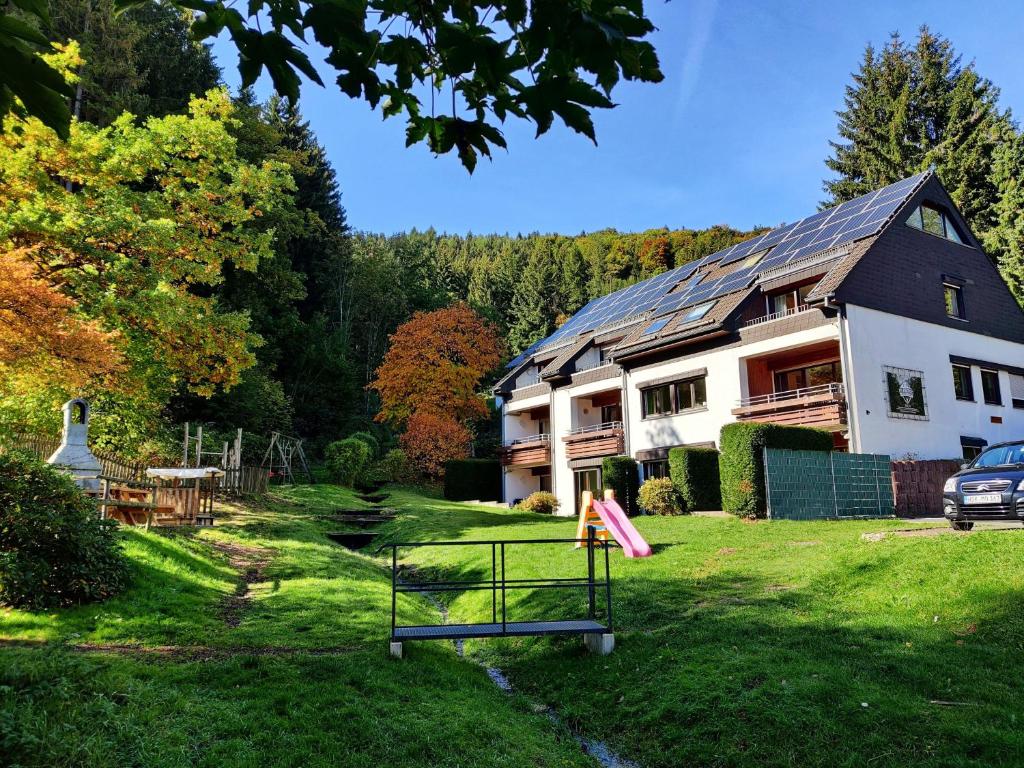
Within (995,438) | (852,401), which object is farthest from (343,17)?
(995,438)

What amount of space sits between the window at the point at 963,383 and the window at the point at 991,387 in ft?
2.72

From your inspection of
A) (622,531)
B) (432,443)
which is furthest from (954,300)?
(432,443)

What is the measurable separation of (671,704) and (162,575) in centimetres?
871

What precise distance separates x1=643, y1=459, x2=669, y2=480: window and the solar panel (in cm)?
709

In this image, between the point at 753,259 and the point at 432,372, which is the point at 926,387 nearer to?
the point at 753,259

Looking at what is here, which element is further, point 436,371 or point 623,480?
point 436,371

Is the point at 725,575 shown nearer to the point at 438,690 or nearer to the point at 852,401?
the point at 438,690

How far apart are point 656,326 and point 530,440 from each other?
401 inches

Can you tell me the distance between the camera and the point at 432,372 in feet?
136

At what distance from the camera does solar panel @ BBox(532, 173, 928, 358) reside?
24.8m

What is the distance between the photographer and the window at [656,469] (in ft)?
86.5

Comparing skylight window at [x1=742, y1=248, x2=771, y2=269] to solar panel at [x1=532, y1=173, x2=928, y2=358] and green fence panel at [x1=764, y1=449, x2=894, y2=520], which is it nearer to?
solar panel at [x1=532, y1=173, x2=928, y2=358]

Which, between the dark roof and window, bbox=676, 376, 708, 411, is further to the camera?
window, bbox=676, 376, 708, 411

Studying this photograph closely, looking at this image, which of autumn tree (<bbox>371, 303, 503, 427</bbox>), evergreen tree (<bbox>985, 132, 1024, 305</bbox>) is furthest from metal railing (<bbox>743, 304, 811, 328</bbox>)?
autumn tree (<bbox>371, 303, 503, 427</bbox>)
